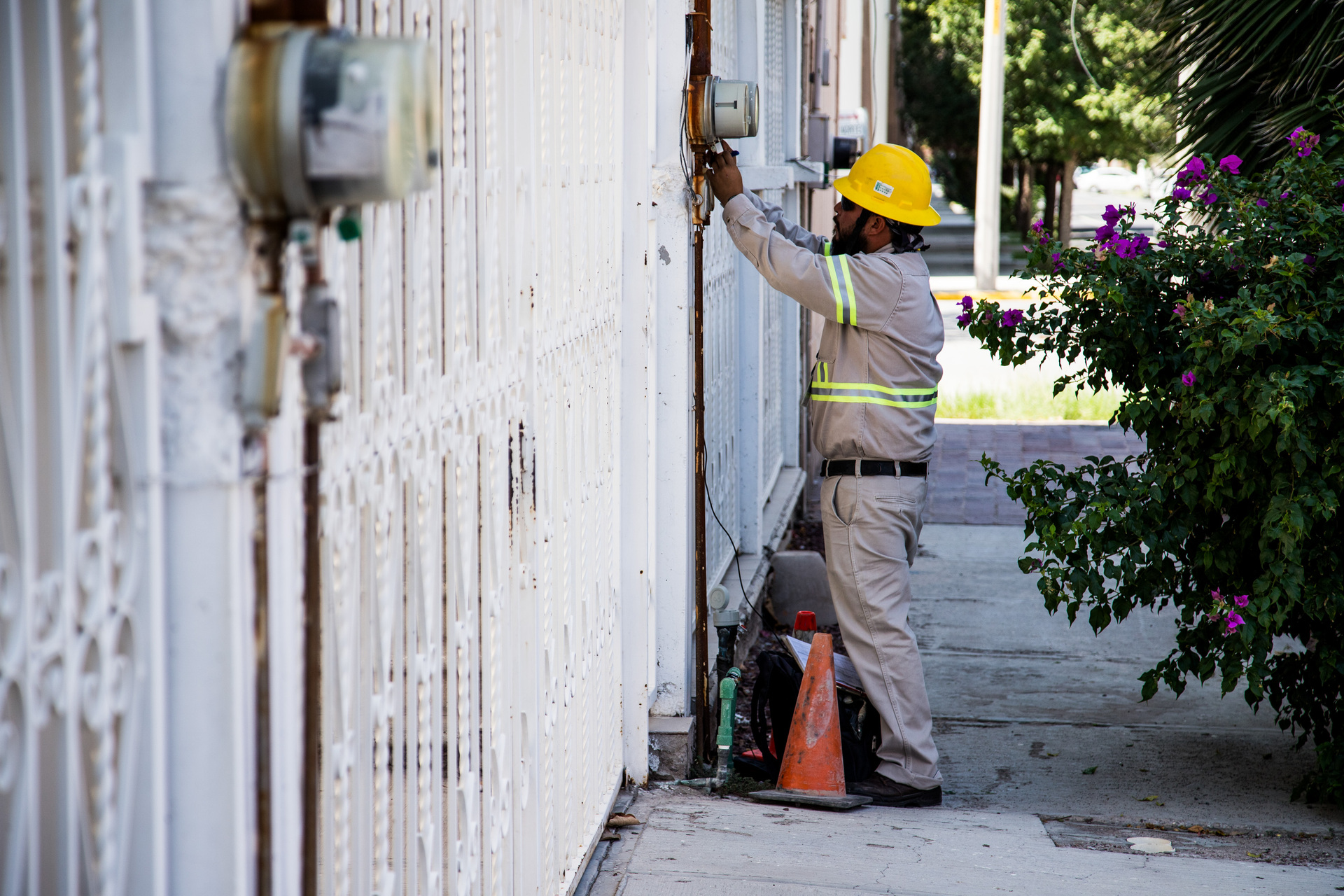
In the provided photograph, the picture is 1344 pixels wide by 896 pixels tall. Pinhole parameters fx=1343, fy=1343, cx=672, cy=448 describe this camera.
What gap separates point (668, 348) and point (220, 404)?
9.89ft

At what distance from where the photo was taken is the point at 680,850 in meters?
3.61

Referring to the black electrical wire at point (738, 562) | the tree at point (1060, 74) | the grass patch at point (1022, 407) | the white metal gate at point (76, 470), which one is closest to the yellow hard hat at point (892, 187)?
the black electrical wire at point (738, 562)

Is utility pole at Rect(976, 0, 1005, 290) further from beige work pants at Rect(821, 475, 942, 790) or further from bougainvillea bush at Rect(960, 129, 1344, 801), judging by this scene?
beige work pants at Rect(821, 475, 942, 790)

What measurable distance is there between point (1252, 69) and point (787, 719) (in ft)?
11.6

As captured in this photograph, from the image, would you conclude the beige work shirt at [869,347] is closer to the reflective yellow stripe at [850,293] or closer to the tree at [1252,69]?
the reflective yellow stripe at [850,293]

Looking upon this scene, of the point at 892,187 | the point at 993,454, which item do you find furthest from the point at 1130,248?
the point at 993,454

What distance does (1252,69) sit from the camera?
5.79m

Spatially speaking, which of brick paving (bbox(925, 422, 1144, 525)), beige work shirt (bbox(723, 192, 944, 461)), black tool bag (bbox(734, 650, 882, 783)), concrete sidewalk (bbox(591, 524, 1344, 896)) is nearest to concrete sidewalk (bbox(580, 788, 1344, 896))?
concrete sidewalk (bbox(591, 524, 1344, 896))

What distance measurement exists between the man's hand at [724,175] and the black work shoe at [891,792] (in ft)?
6.46

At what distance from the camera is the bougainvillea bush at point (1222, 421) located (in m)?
3.96

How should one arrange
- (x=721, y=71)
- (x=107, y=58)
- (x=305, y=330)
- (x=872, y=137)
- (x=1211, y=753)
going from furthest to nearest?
(x=872, y=137) < (x=721, y=71) < (x=1211, y=753) < (x=305, y=330) < (x=107, y=58)


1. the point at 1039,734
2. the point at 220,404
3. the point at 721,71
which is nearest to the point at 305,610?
the point at 220,404

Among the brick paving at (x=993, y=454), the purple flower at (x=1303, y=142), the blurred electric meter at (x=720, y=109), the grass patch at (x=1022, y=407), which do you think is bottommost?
the brick paving at (x=993, y=454)

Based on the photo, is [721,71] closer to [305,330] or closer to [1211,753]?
[1211,753]
